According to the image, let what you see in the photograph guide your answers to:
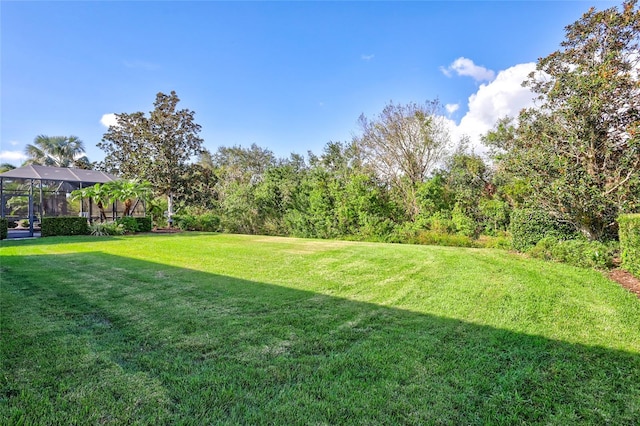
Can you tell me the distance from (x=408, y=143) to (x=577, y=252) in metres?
9.41

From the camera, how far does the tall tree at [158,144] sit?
20188mm

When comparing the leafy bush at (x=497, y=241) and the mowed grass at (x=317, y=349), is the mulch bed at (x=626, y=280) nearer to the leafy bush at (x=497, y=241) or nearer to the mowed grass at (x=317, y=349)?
the mowed grass at (x=317, y=349)

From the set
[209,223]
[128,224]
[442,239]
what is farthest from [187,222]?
[442,239]

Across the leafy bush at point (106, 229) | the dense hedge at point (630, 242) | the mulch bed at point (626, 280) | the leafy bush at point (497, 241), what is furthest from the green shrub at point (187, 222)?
the dense hedge at point (630, 242)

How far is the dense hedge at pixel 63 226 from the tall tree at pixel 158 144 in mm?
5521

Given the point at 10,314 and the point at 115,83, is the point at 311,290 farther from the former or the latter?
the point at 115,83

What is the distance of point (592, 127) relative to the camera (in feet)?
25.4

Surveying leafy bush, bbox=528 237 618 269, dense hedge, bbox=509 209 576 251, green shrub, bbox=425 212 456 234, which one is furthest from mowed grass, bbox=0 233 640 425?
green shrub, bbox=425 212 456 234

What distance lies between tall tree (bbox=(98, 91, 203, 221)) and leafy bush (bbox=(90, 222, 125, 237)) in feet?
16.3

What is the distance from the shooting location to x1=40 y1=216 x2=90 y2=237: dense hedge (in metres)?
13.5

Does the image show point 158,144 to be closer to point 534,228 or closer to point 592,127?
point 534,228

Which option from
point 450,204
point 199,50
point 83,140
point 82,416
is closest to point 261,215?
point 199,50

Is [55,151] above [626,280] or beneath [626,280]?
above

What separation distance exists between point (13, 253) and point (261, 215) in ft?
32.7
